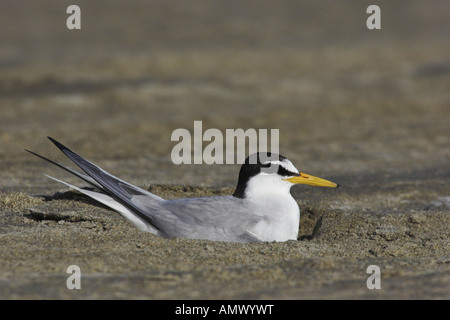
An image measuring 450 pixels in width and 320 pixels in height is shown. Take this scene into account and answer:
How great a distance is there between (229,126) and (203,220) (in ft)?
16.3

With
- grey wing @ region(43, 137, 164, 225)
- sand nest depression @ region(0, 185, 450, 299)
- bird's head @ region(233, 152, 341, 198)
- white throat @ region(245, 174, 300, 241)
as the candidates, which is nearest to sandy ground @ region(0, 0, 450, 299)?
sand nest depression @ region(0, 185, 450, 299)

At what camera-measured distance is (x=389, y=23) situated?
53.5ft

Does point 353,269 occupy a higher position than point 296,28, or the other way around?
point 296,28

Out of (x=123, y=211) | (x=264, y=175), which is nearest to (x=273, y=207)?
(x=264, y=175)

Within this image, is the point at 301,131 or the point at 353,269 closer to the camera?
the point at 353,269

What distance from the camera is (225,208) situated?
5.26 meters

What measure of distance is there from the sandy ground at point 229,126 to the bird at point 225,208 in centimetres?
18

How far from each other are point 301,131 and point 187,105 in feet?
6.73

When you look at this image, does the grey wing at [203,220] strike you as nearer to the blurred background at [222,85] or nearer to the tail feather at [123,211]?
the tail feather at [123,211]

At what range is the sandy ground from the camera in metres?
4.44

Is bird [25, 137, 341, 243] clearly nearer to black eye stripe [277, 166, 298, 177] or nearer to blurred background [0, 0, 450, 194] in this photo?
black eye stripe [277, 166, 298, 177]

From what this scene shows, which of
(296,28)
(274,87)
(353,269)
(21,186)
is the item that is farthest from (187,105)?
(353,269)

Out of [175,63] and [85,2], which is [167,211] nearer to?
[175,63]

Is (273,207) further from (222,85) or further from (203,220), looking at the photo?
(222,85)
